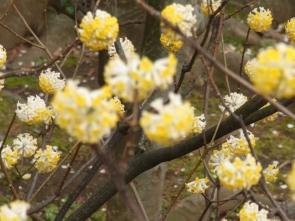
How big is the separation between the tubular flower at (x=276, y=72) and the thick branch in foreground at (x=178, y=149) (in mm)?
932

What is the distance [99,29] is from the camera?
1.17 metres

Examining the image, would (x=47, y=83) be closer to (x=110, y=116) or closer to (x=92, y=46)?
(x=92, y=46)

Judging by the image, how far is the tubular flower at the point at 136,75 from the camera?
78 cm

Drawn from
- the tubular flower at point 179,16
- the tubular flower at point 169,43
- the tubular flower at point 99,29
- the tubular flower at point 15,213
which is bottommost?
the tubular flower at point 15,213

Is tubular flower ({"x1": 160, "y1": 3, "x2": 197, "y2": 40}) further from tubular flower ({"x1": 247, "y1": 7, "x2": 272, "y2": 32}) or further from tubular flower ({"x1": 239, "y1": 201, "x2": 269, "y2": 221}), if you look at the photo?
tubular flower ({"x1": 247, "y1": 7, "x2": 272, "y2": 32})

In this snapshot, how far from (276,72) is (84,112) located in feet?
1.03

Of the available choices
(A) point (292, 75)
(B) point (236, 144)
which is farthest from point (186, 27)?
(B) point (236, 144)

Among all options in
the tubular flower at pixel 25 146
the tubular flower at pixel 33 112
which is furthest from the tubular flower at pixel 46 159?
the tubular flower at pixel 33 112

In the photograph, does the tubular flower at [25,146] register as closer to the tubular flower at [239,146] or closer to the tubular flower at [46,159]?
the tubular flower at [46,159]

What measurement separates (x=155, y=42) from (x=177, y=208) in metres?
2.18

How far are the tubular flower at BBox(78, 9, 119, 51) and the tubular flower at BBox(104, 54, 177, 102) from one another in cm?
39

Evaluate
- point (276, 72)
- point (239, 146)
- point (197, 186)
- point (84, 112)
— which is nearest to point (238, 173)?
point (276, 72)

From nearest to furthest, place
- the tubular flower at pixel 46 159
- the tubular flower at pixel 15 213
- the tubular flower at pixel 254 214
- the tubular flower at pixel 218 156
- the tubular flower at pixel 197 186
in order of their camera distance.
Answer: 1. the tubular flower at pixel 15 213
2. the tubular flower at pixel 254 214
3. the tubular flower at pixel 218 156
4. the tubular flower at pixel 197 186
5. the tubular flower at pixel 46 159

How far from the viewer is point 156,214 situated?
135 inches
